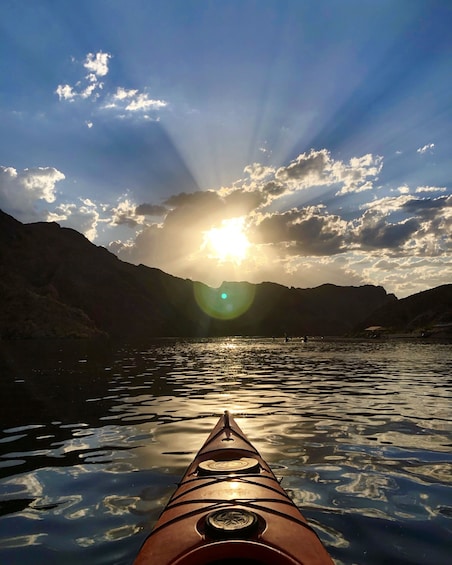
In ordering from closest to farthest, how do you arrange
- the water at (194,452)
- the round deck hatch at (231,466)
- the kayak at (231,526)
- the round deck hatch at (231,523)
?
the kayak at (231,526) → the round deck hatch at (231,523) → the water at (194,452) → the round deck hatch at (231,466)

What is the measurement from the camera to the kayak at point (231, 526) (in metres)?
4.18

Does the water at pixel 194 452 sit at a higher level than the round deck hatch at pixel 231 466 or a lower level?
lower

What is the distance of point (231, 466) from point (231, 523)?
2491 mm

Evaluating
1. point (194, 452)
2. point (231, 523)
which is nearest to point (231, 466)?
point (231, 523)

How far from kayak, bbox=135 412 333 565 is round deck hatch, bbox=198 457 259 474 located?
1 centimetres

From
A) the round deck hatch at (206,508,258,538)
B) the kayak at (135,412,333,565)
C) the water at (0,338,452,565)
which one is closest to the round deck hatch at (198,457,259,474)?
the kayak at (135,412,333,565)

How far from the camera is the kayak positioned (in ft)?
13.7

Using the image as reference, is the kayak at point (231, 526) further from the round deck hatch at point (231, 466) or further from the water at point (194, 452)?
the water at point (194, 452)

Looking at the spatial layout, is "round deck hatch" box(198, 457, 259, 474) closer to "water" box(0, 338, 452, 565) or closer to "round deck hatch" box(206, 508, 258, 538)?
"water" box(0, 338, 452, 565)

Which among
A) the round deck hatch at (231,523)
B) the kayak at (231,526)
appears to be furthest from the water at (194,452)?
the round deck hatch at (231,523)

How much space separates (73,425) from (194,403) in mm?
5593

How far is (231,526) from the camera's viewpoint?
454 centimetres

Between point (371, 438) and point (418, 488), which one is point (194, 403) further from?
point (418, 488)

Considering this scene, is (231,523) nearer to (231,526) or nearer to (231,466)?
(231,526)
